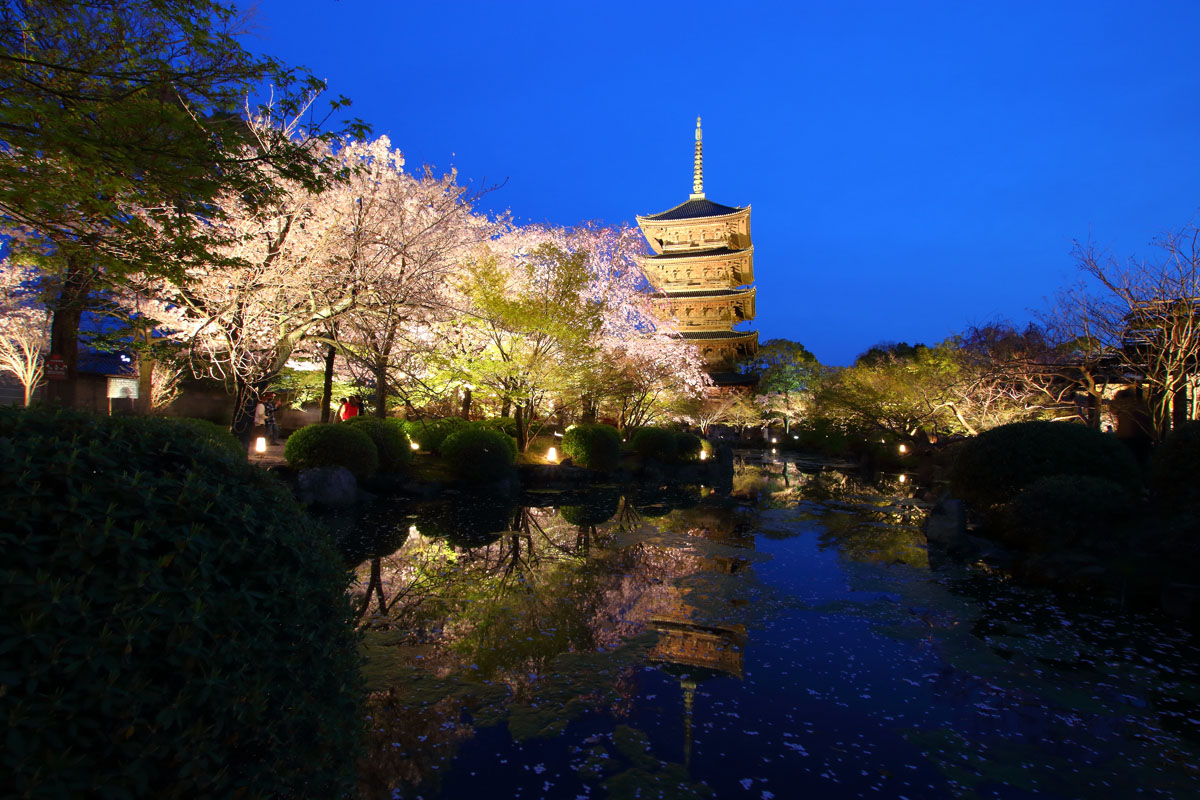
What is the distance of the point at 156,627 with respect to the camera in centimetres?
165

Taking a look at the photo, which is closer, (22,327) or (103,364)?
(22,327)

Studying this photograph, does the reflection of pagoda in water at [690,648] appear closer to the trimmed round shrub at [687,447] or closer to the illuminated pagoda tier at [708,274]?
the trimmed round shrub at [687,447]

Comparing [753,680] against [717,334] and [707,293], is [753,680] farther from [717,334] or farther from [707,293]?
[707,293]

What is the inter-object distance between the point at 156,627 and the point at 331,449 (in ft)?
39.6

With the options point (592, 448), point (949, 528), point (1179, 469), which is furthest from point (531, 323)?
point (1179, 469)

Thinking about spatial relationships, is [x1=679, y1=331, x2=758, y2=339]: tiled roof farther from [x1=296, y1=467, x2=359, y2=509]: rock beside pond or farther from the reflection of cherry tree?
the reflection of cherry tree

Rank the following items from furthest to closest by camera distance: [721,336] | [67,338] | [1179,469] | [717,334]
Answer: [717,334] → [721,336] → [67,338] → [1179,469]

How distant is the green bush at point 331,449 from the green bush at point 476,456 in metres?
2.35

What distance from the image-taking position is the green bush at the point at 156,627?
146 centimetres

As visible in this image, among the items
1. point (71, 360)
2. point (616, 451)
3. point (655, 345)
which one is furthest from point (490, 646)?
point (655, 345)

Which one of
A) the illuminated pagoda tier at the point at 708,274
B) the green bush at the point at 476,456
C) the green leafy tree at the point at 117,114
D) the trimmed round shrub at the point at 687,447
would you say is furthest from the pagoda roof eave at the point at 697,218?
the green leafy tree at the point at 117,114

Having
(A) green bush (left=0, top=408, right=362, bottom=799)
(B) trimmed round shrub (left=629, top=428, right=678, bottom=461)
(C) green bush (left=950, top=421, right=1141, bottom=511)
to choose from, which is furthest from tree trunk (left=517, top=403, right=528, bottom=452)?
(A) green bush (left=0, top=408, right=362, bottom=799)

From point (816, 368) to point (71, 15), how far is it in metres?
48.8

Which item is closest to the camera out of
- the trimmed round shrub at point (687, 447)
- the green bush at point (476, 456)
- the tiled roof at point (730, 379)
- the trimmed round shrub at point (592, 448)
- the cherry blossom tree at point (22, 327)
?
the green bush at point (476, 456)
